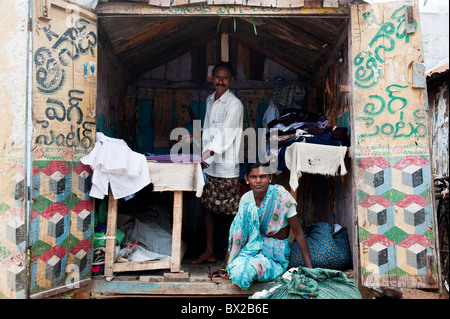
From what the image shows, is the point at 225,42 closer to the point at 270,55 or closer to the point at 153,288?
the point at 270,55

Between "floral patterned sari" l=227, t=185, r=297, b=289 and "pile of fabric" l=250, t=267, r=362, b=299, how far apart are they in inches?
12.7

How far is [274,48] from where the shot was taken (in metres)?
5.67

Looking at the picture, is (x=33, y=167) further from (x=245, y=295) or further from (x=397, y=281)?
(x=397, y=281)

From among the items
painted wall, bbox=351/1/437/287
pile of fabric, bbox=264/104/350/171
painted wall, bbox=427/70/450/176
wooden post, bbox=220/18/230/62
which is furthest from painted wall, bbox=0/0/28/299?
painted wall, bbox=427/70/450/176

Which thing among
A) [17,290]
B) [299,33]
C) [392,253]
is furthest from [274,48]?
[17,290]

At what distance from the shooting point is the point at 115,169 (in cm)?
376

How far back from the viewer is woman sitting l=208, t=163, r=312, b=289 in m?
3.52

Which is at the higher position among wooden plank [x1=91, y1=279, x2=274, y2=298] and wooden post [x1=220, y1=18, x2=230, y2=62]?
wooden post [x1=220, y1=18, x2=230, y2=62]

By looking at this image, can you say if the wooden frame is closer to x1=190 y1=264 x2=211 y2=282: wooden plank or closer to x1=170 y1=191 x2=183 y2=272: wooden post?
x1=170 y1=191 x2=183 y2=272: wooden post

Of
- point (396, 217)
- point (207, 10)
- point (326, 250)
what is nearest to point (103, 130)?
point (207, 10)

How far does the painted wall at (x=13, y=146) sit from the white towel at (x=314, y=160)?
102 inches

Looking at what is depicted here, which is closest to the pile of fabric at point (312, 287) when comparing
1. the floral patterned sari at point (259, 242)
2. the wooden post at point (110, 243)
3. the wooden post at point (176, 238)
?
the floral patterned sari at point (259, 242)

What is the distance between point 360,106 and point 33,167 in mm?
3135

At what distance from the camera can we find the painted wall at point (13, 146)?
3.35 m
